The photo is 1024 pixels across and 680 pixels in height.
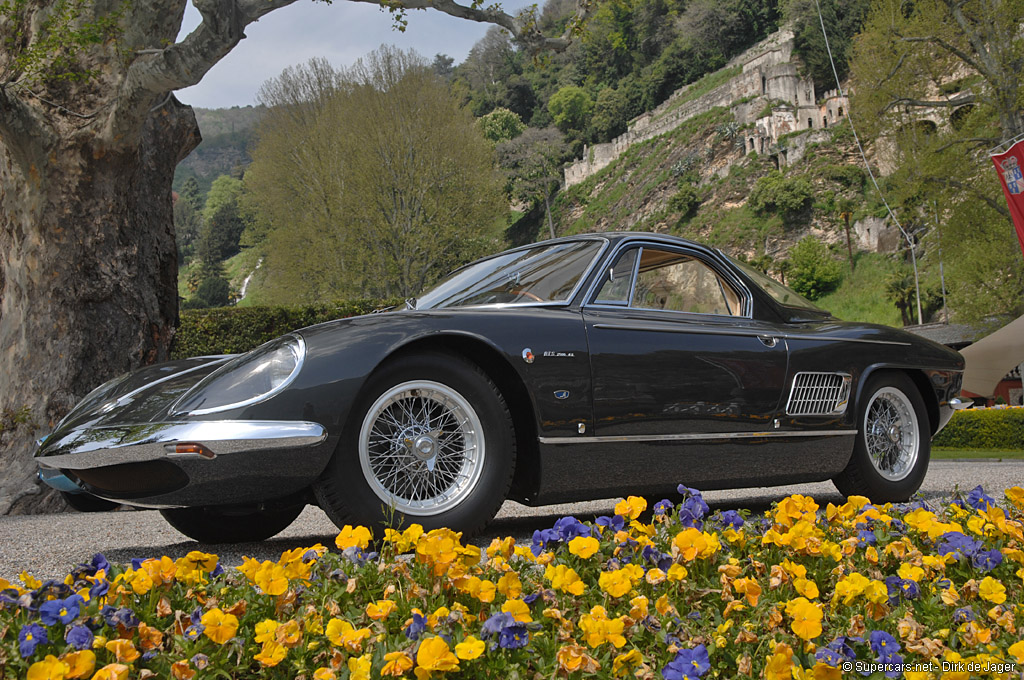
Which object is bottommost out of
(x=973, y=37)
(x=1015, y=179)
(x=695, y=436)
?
(x=695, y=436)

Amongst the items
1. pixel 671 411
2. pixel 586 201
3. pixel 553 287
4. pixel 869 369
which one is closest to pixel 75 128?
pixel 553 287

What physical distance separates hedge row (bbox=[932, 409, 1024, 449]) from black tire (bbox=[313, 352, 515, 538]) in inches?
692

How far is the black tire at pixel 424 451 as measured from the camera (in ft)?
9.37

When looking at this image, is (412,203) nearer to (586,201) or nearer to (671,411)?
(671,411)

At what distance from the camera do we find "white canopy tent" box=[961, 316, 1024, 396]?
11930 mm

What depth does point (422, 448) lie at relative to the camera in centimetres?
298

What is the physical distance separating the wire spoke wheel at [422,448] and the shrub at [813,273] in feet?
189

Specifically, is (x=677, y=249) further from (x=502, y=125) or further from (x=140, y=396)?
(x=502, y=125)

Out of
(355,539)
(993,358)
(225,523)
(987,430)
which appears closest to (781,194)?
(987,430)

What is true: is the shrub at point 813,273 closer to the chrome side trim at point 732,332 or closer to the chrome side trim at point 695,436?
the chrome side trim at point 732,332

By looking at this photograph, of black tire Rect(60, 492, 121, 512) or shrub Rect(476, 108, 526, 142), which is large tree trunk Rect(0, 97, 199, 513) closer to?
black tire Rect(60, 492, 121, 512)

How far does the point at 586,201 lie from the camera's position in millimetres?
89125

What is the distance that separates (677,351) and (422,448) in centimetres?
131

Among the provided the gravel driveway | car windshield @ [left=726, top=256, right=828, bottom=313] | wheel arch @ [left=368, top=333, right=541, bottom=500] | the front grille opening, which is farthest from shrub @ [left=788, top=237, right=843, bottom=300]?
the front grille opening
